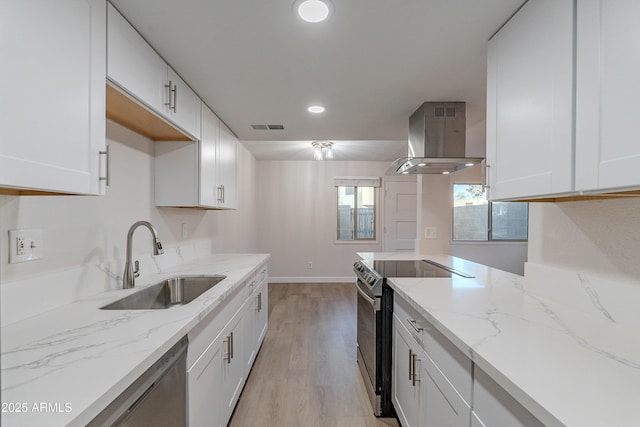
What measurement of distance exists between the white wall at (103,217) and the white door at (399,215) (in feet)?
12.0

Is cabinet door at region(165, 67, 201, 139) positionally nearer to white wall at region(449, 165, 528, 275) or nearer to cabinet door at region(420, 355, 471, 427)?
cabinet door at region(420, 355, 471, 427)

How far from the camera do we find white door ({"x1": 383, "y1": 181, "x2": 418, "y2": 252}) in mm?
5500

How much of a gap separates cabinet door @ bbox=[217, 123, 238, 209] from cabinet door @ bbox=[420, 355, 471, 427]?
1.98m

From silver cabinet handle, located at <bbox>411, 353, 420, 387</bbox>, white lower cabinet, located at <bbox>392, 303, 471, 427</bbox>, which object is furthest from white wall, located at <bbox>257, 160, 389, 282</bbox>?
silver cabinet handle, located at <bbox>411, 353, 420, 387</bbox>

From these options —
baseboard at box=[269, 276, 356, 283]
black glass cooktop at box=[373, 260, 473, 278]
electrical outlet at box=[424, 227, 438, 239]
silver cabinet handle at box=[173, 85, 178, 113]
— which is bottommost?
baseboard at box=[269, 276, 356, 283]

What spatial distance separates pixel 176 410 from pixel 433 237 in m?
2.67

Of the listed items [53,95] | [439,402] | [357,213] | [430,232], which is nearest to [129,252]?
[53,95]

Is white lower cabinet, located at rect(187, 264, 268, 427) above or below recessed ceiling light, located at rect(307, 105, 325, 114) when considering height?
below

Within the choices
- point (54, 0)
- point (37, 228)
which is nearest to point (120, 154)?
point (37, 228)

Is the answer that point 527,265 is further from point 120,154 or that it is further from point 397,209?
point 397,209

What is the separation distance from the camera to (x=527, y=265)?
5.04 feet

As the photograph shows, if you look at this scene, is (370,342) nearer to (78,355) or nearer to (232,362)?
(232,362)

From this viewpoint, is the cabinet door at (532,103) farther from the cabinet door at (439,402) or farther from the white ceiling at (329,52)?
the cabinet door at (439,402)

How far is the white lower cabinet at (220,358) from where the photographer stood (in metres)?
1.22
